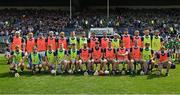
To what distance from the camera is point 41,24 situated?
4256cm

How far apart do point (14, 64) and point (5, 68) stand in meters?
2.78

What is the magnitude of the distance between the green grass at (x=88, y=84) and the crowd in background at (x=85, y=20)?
2064cm

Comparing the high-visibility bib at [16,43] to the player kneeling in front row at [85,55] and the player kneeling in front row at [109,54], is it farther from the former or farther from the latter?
the player kneeling in front row at [109,54]

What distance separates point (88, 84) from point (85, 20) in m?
27.8

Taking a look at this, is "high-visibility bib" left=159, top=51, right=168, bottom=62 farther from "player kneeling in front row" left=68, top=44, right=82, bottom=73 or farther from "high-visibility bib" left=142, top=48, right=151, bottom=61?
"player kneeling in front row" left=68, top=44, right=82, bottom=73

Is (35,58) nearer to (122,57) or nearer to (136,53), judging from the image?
(122,57)

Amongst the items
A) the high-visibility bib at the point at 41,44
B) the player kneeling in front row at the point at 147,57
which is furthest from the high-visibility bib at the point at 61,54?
the player kneeling in front row at the point at 147,57

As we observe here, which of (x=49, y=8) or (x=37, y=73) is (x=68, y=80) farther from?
(x=49, y=8)

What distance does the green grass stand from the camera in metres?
15.0

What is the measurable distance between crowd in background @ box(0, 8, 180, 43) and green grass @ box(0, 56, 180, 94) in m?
20.6

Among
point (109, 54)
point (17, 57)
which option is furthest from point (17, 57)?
point (109, 54)

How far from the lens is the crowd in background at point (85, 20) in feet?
133

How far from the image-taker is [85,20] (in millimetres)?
43719

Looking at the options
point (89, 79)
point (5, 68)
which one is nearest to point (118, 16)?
point (5, 68)
